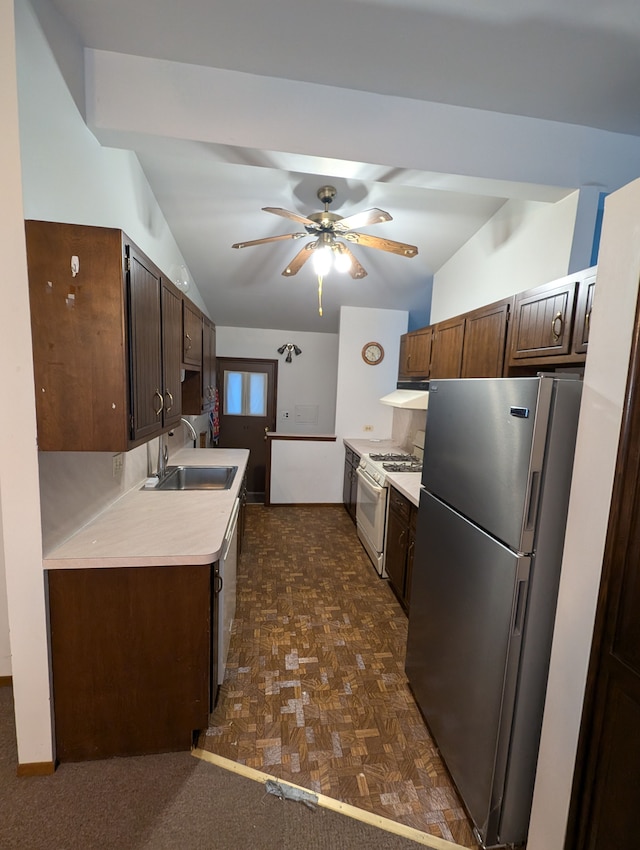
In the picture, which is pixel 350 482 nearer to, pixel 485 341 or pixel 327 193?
pixel 485 341

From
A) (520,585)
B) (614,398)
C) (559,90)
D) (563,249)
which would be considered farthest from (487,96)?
(520,585)

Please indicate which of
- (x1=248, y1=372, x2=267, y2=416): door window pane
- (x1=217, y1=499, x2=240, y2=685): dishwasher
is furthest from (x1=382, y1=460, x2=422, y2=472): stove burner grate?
(x1=248, y1=372, x2=267, y2=416): door window pane

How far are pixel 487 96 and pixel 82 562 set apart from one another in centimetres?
262

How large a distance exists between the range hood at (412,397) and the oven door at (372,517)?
0.76 m

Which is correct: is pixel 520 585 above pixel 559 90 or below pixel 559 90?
below

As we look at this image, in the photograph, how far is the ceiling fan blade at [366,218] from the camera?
188cm

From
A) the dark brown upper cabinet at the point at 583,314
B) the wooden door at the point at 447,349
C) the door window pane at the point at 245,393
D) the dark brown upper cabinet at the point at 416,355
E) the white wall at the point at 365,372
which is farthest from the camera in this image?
the door window pane at the point at 245,393

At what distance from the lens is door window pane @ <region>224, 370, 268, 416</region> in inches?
214

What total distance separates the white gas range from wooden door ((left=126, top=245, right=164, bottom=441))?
1.89 m

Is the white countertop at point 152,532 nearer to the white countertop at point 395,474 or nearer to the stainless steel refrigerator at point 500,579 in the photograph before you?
the stainless steel refrigerator at point 500,579

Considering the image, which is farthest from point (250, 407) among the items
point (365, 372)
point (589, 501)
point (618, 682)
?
point (618, 682)

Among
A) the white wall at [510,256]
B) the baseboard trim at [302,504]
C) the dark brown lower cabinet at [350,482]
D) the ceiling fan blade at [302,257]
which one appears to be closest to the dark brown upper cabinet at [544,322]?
the white wall at [510,256]

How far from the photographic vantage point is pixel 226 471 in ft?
9.14

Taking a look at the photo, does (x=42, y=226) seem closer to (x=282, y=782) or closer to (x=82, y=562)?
(x=82, y=562)
